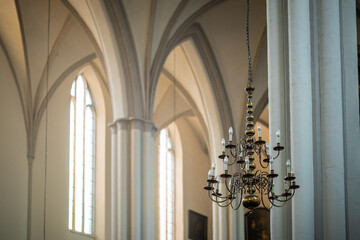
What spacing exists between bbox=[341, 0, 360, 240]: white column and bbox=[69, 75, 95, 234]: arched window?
12.1m

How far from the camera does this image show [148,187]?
1619cm

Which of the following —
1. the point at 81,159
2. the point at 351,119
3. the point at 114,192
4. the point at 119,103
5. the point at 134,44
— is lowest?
the point at 351,119

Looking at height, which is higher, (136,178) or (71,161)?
(71,161)

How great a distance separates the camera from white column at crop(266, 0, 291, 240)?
9.77 meters

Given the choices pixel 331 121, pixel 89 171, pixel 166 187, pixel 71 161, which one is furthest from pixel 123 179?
pixel 166 187

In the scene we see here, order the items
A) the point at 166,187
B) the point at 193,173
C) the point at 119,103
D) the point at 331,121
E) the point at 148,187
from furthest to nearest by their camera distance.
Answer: the point at 193,173 < the point at 166,187 < the point at 119,103 < the point at 148,187 < the point at 331,121

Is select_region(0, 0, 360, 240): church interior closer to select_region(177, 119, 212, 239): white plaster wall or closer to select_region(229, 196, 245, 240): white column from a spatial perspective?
select_region(229, 196, 245, 240): white column

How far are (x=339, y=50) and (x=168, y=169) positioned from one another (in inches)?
641

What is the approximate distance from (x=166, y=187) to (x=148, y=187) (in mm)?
8948

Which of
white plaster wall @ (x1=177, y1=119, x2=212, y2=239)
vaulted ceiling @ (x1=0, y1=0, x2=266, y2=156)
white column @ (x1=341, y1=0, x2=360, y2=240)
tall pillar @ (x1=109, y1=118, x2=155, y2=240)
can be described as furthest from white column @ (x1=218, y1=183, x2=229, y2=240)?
white column @ (x1=341, y1=0, x2=360, y2=240)

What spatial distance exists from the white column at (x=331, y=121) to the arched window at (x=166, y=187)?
1556 cm

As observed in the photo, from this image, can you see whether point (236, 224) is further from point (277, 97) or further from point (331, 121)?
point (331, 121)

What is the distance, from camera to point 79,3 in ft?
56.0

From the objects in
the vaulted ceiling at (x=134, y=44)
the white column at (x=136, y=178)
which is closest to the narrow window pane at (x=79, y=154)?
the vaulted ceiling at (x=134, y=44)
